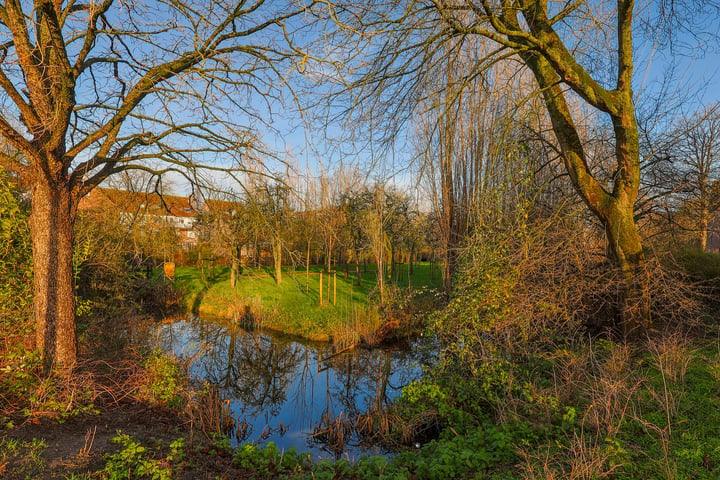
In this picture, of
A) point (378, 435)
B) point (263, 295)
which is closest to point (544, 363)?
point (378, 435)

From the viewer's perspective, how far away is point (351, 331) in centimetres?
1118

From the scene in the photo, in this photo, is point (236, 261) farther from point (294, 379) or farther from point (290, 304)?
point (290, 304)

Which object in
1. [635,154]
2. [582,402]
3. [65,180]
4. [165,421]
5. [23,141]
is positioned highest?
[635,154]

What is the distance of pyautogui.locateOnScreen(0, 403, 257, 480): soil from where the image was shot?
11.5ft

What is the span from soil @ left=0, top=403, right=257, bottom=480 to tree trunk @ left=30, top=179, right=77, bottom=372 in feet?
2.81

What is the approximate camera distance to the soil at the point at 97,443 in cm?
352

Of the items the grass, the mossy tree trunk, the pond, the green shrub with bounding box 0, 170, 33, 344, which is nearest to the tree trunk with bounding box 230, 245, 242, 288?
the grass

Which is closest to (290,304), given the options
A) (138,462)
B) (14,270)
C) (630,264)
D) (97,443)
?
(14,270)

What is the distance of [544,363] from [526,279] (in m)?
1.38

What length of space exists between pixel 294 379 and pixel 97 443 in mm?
5192

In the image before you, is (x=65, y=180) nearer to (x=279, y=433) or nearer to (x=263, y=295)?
(x=279, y=433)

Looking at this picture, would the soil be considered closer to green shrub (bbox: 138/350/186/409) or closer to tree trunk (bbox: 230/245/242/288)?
green shrub (bbox: 138/350/186/409)

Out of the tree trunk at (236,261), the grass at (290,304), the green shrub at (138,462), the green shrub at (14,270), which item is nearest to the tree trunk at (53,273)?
the green shrub at (14,270)

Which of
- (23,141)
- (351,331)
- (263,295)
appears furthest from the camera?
(263,295)
